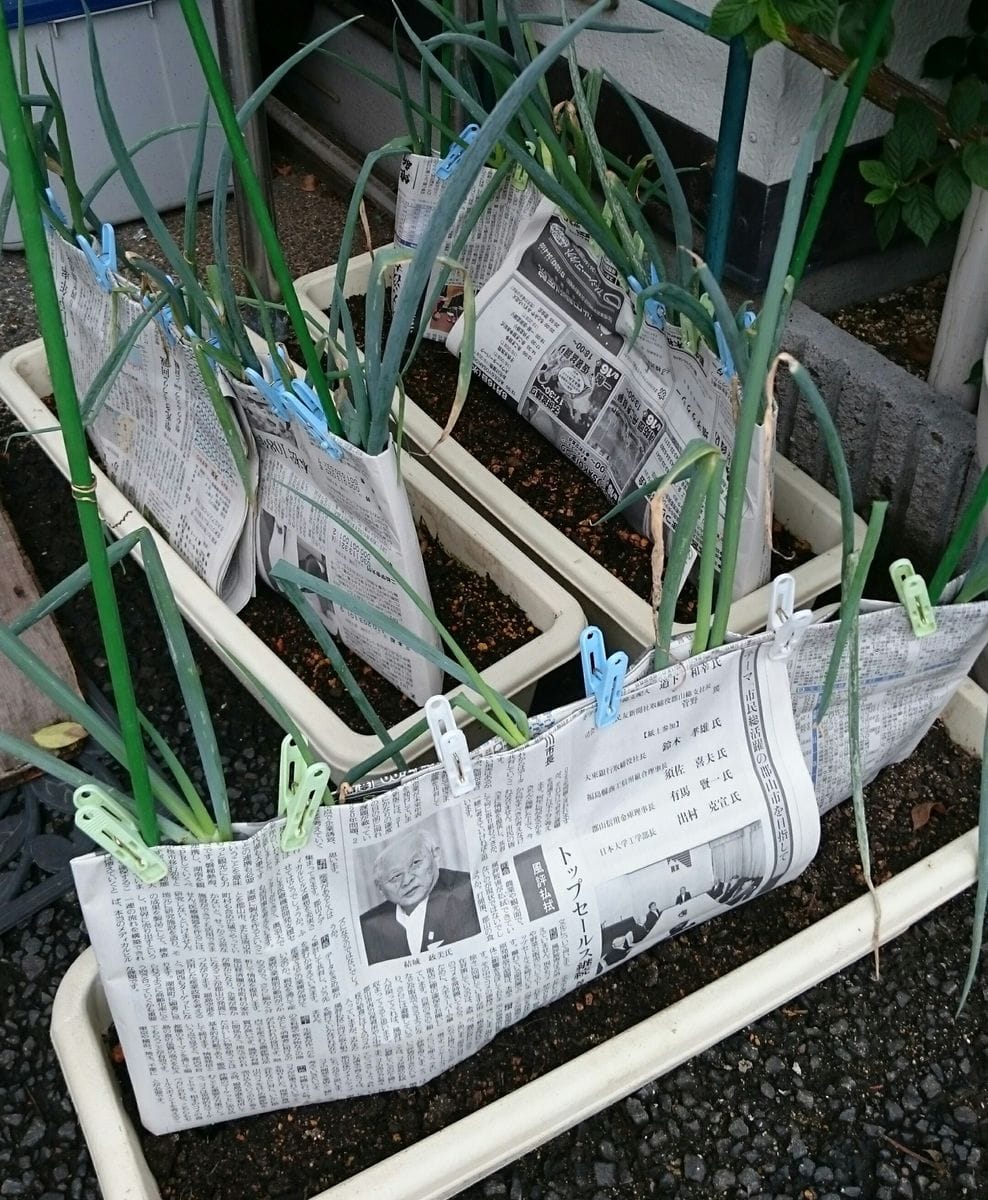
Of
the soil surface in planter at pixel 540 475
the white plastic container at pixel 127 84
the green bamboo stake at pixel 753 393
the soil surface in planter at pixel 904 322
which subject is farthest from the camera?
the white plastic container at pixel 127 84

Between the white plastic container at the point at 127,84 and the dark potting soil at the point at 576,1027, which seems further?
the white plastic container at the point at 127,84

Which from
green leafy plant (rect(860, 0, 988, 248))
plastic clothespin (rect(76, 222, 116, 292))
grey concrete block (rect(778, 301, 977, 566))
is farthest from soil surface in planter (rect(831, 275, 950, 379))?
plastic clothespin (rect(76, 222, 116, 292))

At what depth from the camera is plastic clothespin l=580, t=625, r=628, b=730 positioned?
718 millimetres

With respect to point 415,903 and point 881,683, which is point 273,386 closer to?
point 415,903

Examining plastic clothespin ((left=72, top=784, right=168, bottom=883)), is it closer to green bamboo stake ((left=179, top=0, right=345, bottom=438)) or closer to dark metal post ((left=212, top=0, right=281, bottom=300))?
green bamboo stake ((left=179, top=0, right=345, bottom=438))

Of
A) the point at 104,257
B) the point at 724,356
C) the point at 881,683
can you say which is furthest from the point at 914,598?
the point at 104,257

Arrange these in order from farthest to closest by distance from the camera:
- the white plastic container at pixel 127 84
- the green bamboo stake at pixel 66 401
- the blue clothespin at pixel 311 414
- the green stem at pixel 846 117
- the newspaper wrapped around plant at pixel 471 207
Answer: the white plastic container at pixel 127 84
the newspaper wrapped around plant at pixel 471 207
the blue clothespin at pixel 311 414
the green stem at pixel 846 117
the green bamboo stake at pixel 66 401

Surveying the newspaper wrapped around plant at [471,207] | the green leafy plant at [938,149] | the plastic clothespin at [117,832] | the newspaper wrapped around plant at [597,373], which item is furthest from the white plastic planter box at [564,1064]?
the newspaper wrapped around plant at [471,207]

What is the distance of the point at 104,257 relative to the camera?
3.50ft

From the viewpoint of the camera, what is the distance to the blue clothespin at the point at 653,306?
3.25ft

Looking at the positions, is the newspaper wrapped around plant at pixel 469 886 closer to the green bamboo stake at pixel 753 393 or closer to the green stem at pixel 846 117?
the green bamboo stake at pixel 753 393

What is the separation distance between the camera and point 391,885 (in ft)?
2.50

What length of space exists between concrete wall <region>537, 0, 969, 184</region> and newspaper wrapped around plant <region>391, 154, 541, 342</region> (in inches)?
9.6

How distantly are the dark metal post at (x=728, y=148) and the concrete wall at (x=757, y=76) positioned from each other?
0.16 meters
